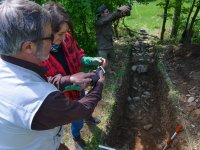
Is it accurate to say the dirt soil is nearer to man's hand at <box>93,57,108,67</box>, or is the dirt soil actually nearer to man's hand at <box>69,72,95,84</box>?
man's hand at <box>93,57,108,67</box>

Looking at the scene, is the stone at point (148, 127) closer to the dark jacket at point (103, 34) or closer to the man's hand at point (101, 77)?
the dark jacket at point (103, 34)

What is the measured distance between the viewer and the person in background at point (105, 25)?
5.95 metres

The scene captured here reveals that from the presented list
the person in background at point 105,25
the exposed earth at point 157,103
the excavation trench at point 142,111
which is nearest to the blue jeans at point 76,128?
the exposed earth at point 157,103

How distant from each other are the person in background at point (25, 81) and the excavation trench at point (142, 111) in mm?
2862

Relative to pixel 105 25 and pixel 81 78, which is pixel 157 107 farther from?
pixel 81 78

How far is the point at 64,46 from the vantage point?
3.23m

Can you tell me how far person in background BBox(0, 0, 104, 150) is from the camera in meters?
1.70

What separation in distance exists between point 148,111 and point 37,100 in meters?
4.58

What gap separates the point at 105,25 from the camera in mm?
6309

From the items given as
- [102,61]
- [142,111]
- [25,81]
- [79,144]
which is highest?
[25,81]

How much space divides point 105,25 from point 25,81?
469 cm

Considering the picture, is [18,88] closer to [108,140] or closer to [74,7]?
[108,140]

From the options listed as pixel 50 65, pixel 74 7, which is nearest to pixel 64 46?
pixel 50 65

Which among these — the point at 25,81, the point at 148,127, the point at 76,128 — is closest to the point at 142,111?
the point at 148,127
